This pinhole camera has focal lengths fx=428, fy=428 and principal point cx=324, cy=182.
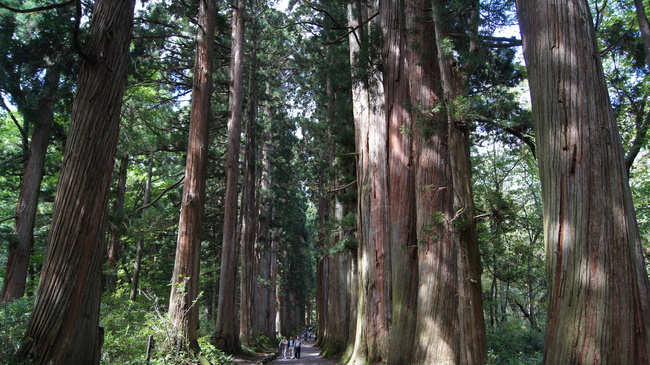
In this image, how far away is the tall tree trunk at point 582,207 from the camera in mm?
3344

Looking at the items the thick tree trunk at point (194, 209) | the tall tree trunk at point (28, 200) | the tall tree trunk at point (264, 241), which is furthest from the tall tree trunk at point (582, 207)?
the tall tree trunk at point (264, 241)

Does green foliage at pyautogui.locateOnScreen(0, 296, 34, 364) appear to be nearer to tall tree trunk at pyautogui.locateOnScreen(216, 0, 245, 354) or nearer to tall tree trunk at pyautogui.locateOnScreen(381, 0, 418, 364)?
tall tree trunk at pyautogui.locateOnScreen(381, 0, 418, 364)

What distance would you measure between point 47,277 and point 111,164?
153 centimetres

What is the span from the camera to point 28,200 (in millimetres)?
11656

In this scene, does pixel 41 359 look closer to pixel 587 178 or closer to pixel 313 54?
pixel 587 178

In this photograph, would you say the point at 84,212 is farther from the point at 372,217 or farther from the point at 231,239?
the point at 231,239

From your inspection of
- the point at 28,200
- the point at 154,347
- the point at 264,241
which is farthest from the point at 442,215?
the point at 264,241

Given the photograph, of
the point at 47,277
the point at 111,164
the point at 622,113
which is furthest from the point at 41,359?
the point at 622,113

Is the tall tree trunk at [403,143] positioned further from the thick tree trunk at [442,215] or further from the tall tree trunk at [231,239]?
the tall tree trunk at [231,239]

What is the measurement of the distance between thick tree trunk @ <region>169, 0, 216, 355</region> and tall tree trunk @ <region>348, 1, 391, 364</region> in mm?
3906

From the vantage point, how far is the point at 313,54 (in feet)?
67.7

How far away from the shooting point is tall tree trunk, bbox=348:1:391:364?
9727 mm

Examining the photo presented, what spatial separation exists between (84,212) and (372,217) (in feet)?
21.7

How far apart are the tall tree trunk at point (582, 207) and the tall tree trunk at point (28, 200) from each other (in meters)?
12.1
